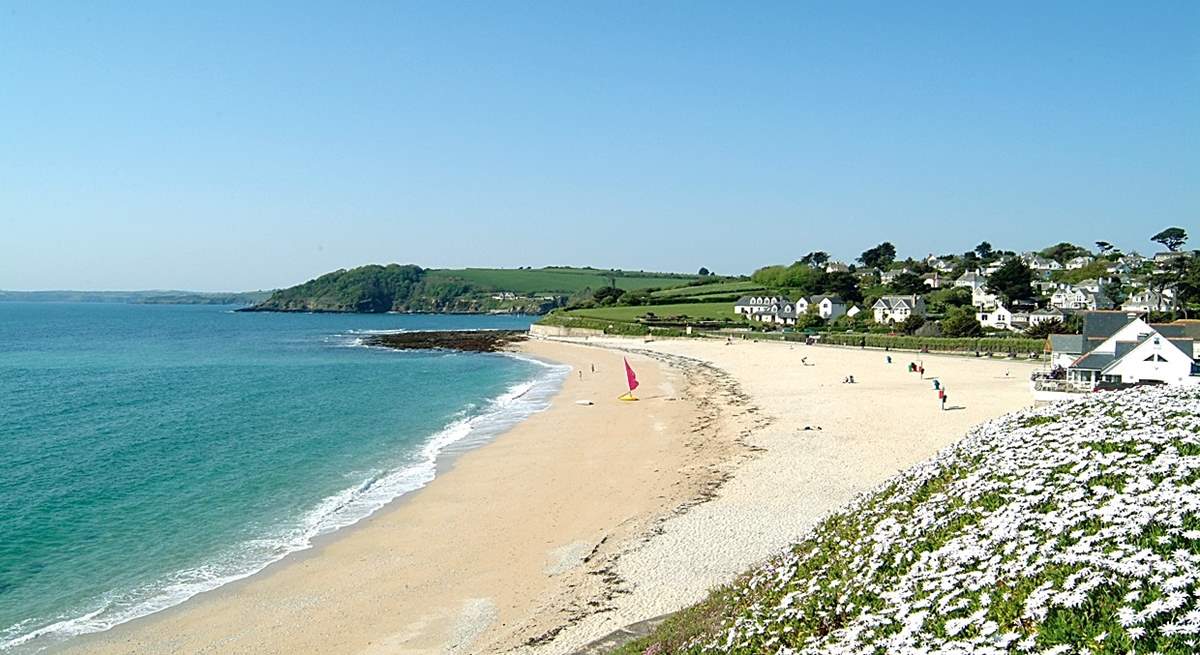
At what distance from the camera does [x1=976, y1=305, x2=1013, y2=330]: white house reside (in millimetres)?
83375

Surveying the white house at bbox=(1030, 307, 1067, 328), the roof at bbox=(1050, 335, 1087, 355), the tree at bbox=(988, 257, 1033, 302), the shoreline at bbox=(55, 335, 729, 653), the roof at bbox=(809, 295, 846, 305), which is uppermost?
the tree at bbox=(988, 257, 1033, 302)

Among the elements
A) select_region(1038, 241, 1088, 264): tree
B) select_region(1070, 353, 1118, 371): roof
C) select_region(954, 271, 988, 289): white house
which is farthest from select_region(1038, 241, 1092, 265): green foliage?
select_region(1070, 353, 1118, 371): roof

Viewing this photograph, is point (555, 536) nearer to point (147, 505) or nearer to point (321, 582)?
point (321, 582)

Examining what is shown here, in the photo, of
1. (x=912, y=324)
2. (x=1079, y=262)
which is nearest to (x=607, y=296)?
(x=912, y=324)

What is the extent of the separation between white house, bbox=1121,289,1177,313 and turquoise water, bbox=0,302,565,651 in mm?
67303

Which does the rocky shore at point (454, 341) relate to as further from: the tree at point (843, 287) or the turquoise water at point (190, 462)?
the tree at point (843, 287)

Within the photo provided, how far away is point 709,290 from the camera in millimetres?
142375

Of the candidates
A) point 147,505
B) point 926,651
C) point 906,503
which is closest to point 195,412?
point 147,505

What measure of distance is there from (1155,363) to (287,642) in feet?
118

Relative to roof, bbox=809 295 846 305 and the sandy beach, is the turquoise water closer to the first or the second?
the sandy beach

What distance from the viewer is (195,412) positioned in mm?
42000

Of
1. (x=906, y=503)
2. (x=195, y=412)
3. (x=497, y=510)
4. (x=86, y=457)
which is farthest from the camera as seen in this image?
(x=195, y=412)

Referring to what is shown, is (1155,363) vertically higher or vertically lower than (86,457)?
higher

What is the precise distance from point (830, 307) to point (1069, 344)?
6108 cm
